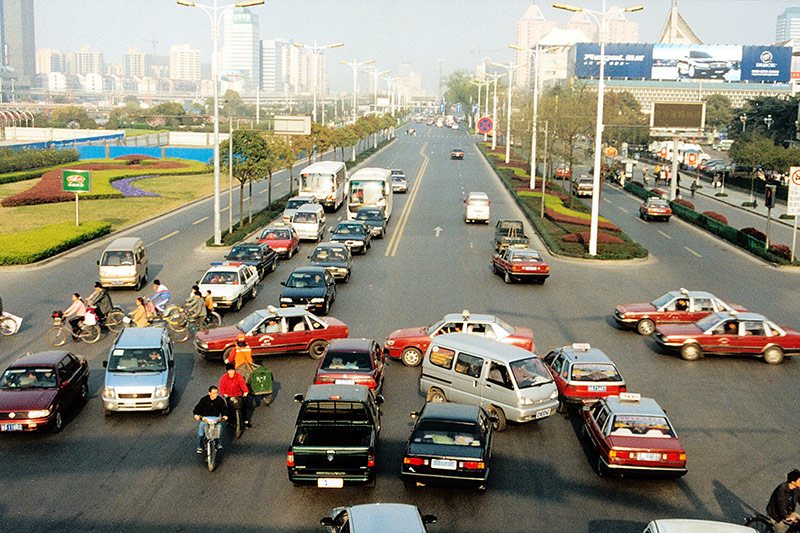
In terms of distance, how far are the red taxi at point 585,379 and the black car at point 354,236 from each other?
2038cm

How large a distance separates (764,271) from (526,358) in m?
24.2

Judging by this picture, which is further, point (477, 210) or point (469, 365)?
point (477, 210)

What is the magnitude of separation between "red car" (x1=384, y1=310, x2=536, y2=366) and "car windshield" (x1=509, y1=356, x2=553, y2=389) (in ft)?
11.7

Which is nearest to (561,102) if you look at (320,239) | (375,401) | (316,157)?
(320,239)

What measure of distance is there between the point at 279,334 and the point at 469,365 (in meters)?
6.49

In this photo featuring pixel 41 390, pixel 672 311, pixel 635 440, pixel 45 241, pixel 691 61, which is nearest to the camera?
pixel 635 440

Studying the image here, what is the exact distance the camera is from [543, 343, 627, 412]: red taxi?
18656 millimetres

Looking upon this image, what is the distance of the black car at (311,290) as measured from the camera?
88.1 feet

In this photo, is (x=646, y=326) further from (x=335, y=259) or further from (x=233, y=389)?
(x=233, y=389)

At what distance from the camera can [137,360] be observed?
1858cm

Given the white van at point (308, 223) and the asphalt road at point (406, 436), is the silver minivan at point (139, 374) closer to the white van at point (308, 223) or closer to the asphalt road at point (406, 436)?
the asphalt road at point (406, 436)

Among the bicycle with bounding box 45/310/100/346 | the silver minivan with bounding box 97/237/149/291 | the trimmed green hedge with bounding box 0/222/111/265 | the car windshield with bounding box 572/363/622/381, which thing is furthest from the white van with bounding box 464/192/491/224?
the car windshield with bounding box 572/363/622/381

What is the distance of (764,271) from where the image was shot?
37.8m

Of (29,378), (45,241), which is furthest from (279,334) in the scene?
(45,241)
